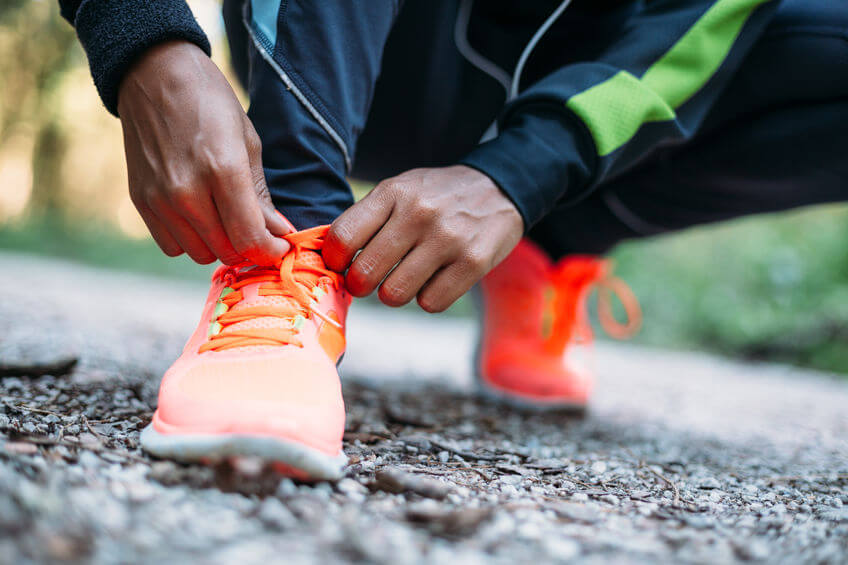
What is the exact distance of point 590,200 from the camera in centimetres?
146

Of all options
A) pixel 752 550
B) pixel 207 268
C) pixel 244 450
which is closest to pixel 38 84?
pixel 207 268

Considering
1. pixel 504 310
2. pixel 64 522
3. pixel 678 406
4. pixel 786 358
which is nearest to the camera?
pixel 64 522

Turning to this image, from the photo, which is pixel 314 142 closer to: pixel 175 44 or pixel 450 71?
pixel 175 44

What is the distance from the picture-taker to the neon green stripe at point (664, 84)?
947 mm

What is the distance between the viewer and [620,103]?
3.15ft

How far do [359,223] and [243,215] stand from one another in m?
0.16

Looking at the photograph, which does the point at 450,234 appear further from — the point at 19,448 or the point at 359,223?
the point at 19,448

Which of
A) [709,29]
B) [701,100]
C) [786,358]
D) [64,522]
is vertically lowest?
[786,358]

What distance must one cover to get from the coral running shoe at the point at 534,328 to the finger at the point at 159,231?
962 mm

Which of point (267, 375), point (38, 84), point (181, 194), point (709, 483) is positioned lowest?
point (709, 483)

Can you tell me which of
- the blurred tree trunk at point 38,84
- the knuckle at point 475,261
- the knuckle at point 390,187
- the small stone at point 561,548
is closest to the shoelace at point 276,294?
the knuckle at point 390,187

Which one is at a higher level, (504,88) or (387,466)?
(504,88)

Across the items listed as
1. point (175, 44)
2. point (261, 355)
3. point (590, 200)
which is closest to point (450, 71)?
point (590, 200)

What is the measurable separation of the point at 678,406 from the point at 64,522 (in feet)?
6.29
